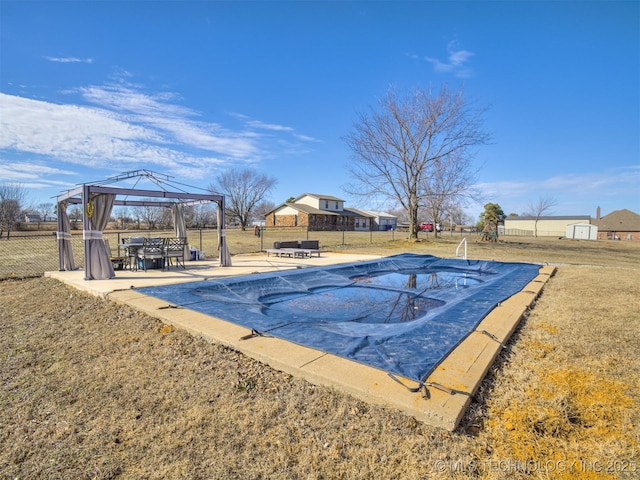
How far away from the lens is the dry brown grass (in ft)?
6.49

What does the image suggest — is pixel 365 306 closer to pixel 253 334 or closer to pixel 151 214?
pixel 253 334

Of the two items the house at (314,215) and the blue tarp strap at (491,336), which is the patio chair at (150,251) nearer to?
the blue tarp strap at (491,336)

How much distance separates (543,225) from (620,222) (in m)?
9.78

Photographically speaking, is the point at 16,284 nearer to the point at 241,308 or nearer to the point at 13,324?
the point at 13,324

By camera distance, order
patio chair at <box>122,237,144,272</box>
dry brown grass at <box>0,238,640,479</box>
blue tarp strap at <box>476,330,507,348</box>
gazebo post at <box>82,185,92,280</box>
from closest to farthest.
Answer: dry brown grass at <box>0,238,640,479</box> < blue tarp strap at <box>476,330,507,348</box> < gazebo post at <box>82,185,92,280</box> < patio chair at <box>122,237,144,272</box>

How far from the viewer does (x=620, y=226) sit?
1956 inches

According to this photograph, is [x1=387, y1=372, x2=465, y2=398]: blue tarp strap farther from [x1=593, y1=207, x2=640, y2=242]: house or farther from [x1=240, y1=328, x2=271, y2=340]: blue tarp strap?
[x1=593, y1=207, x2=640, y2=242]: house

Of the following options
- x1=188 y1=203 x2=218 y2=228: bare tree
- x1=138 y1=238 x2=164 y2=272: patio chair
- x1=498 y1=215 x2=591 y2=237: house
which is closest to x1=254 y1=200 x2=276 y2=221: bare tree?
x1=188 y1=203 x2=218 y2=228: bare tree

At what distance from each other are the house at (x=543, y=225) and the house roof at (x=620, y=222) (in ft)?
6.41

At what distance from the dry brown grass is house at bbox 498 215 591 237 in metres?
55.0

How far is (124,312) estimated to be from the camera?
5105 millimetres

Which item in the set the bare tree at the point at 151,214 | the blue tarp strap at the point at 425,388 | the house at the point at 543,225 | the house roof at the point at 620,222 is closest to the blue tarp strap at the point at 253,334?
the blue tarp strap at the point at 425,388

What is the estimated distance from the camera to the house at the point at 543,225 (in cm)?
5258

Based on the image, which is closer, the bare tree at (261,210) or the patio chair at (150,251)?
the patio chair at (150,251)
